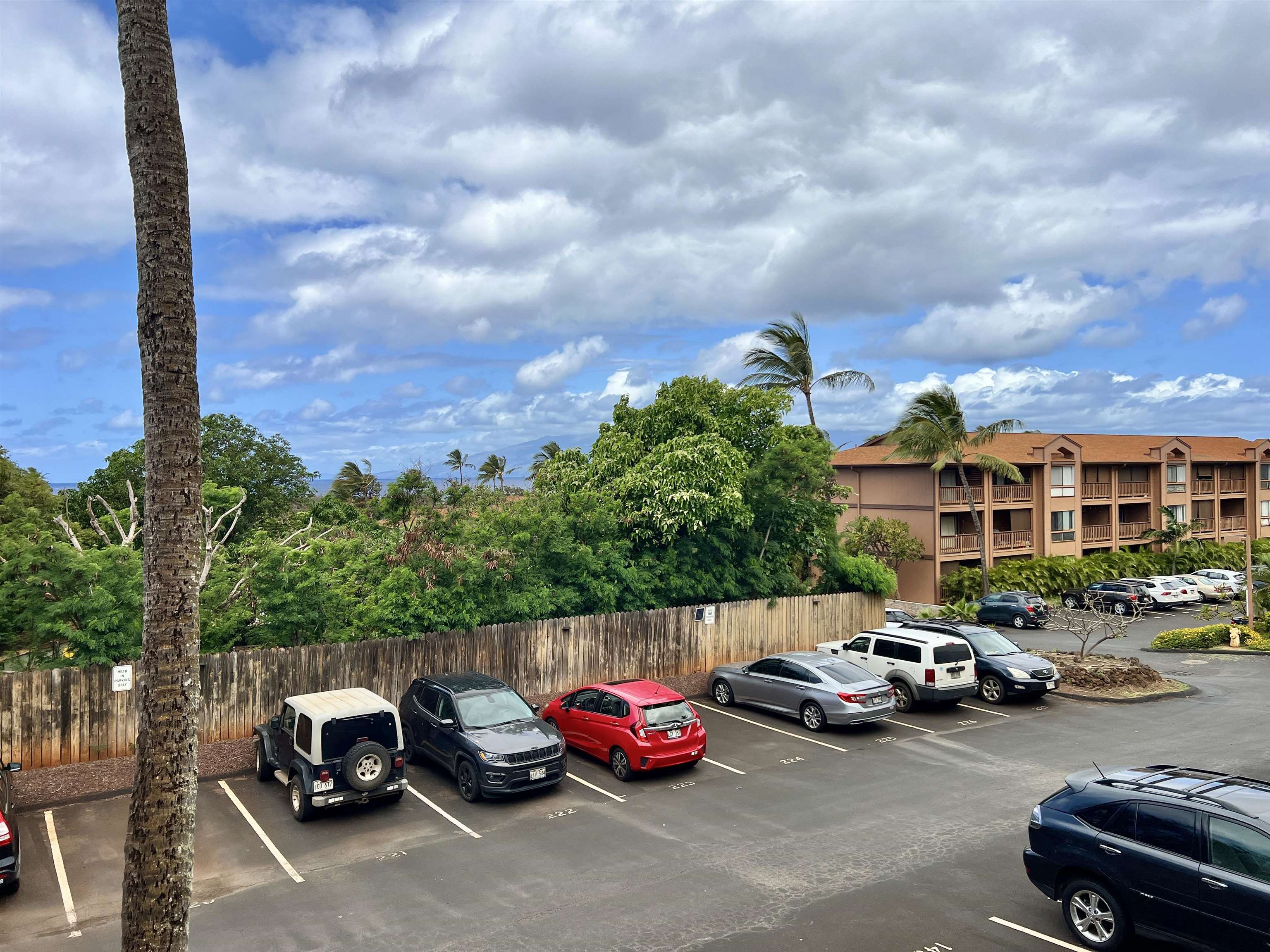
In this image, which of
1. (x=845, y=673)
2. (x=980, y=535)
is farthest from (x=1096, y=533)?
(x=845, y=673)

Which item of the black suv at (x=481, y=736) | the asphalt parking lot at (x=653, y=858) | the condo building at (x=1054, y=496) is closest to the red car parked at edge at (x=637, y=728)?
the asphalt parking lot at (x=653, y=858)

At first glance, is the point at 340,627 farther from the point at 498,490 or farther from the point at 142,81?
the point at 142,81

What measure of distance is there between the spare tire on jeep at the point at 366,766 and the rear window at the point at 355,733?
0.09 meters

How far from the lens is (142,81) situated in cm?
604

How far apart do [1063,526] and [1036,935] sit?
142ft

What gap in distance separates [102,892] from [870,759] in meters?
11.7

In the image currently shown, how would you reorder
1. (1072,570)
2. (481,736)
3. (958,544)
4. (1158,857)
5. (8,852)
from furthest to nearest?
(958,544)
(1072,570)
(481,736)
(8,852)
(1158,857)

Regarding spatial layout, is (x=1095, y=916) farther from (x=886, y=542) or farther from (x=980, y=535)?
(x=980, y=535)

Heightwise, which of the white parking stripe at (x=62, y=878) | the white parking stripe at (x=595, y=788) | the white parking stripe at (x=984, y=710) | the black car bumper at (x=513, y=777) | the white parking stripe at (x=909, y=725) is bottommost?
the white parking stripe at (x=62, y=878)

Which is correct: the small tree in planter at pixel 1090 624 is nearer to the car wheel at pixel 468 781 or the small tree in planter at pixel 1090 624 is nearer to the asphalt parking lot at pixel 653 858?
the asphalt parking lot at pixel 653 858

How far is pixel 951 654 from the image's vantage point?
18.8 metres

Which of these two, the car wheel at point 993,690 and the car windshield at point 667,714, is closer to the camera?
the car windshield at point 667,714

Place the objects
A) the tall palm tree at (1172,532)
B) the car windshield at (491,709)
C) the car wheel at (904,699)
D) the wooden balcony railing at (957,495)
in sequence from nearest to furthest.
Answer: the car windshield at (491,709) < the car wheel at (904,699) < the wooden balcony railing at (957,495) < the tall palm tree at (1172,532)

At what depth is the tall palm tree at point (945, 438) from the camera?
40125 mm
